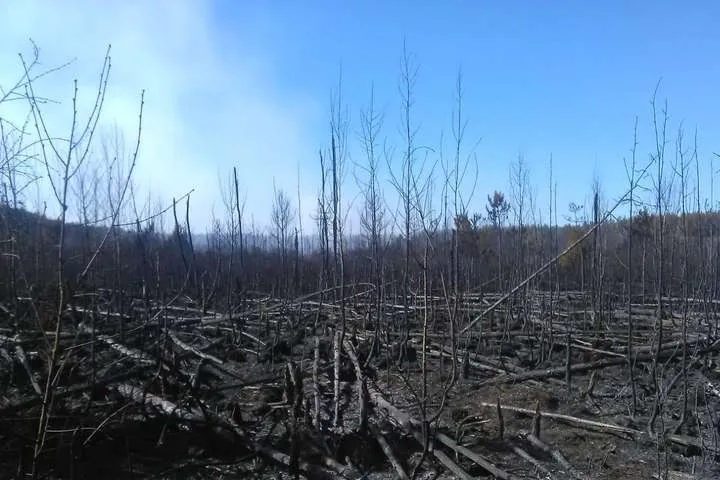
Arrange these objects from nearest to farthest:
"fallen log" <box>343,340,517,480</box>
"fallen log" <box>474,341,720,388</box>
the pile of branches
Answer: "fallen log" <box>343,340,517,480</box>
the pile of branches
"fallen log" <box>474,341,720,388</box>

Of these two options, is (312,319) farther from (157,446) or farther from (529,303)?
(157,446)

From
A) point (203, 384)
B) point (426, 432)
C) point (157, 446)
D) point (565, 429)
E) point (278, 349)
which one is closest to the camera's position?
point (426, 432)

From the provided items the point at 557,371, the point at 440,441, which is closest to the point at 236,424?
the point at 440,441

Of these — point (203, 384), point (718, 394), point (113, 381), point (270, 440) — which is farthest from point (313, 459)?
point (718, 394)

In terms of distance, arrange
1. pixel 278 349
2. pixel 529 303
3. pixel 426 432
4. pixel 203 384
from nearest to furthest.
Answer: pixel 426 432 < pixel 203 384 < pixel 278 349 < pixel 529 303

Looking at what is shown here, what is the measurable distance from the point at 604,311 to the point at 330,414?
253 inches

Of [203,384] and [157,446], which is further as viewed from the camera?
[203,384]

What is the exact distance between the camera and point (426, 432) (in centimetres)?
374

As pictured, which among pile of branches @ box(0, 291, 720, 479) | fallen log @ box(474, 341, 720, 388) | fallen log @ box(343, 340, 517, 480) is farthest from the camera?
fallen log @ box(474, 341, 720, 388)

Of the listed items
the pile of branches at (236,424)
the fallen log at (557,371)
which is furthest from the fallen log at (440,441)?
the fallen log at (557,371)

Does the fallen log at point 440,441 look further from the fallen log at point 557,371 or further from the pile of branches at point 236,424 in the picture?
the fallen log at point 557,371

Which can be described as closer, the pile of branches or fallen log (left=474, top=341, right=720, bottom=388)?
the pile of branches

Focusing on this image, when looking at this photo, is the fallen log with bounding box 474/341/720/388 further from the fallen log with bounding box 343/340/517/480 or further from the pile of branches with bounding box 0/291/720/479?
the fallen log with bounding box 343/340/517/480

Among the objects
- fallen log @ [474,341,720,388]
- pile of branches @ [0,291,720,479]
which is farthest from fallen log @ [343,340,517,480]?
fallen log @ [474,341,720,388]
